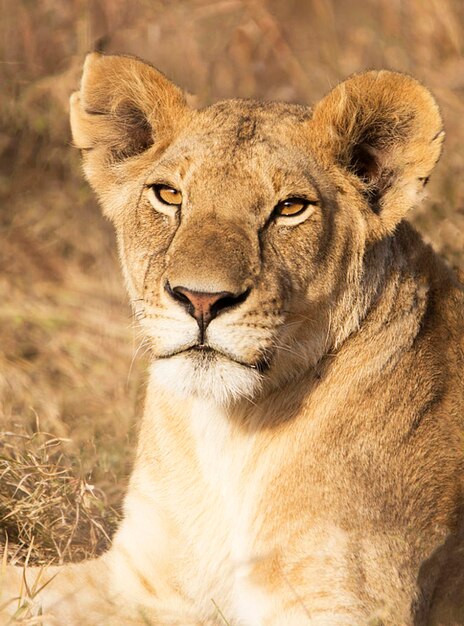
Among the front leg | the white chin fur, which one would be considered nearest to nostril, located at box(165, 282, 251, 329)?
the white chin fur

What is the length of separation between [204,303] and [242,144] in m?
0.66

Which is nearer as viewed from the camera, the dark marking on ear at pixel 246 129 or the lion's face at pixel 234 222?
the lion's face at pixel 234 222

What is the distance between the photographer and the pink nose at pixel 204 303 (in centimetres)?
317

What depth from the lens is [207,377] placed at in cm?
329

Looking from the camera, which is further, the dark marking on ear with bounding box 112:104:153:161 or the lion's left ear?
the dark marking on ear with bounding box 112:104:153:161

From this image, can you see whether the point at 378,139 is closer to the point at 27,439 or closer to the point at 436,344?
the point at 436,344

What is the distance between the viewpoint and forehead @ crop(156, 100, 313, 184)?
11.7ft

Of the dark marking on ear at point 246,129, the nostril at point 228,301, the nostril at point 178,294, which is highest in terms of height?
the dark marking on ear at point 246,129

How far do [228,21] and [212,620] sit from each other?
5750 mm

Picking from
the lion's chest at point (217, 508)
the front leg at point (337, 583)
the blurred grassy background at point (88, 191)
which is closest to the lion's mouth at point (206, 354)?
the lion's chest at point (217, 508)

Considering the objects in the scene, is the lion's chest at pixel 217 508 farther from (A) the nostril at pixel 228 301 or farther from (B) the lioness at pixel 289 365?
(A) the nostril at pixel 228 301

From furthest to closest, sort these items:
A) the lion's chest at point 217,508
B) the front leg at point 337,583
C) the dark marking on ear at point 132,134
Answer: the dark marking on ear at point 132,134 → the lion's chest at point 217,508 → the front leg at point 337,583

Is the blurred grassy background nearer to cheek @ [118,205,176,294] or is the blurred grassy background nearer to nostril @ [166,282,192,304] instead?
cheek @ [118,205,176,294]

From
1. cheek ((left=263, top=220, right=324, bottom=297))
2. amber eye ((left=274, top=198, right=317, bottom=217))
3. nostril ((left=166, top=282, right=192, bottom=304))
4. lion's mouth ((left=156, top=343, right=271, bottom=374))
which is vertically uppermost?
amber eye ((left=274, top=198, right=317, bottom=217))
